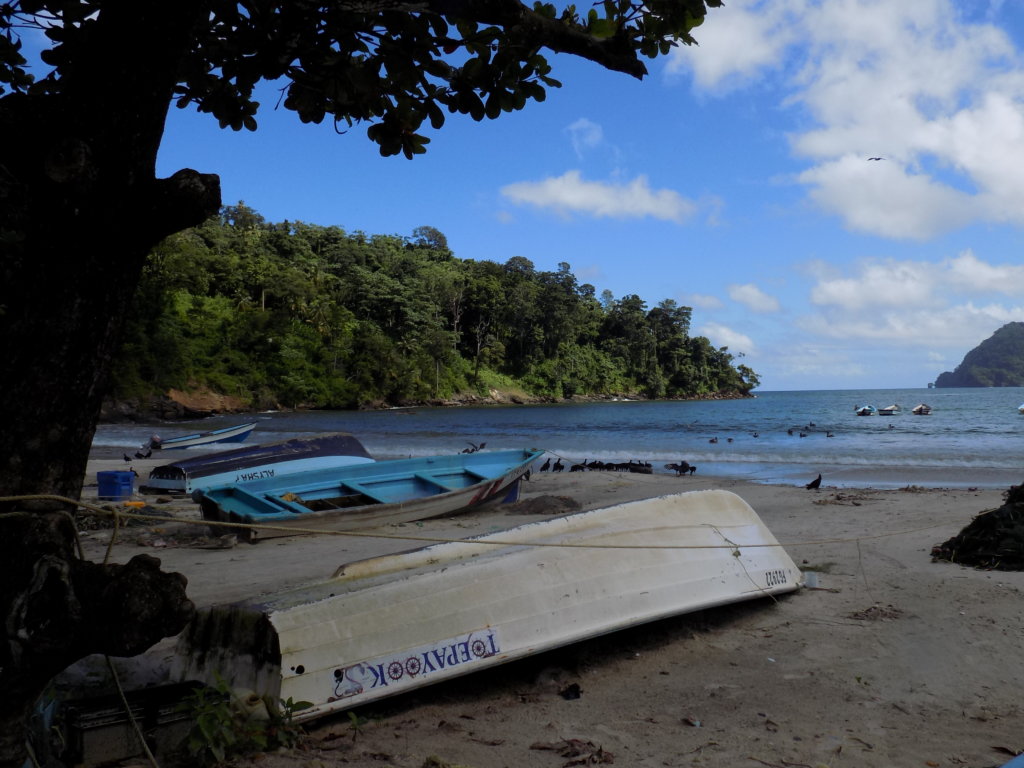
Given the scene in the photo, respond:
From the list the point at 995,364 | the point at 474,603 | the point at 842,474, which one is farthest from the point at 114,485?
the point at 995,364

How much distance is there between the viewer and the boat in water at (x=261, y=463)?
11.5 metres

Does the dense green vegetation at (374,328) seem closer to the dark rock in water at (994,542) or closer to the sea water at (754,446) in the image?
the sea water at (754,446)

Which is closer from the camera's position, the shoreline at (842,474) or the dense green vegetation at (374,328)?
the shoreline at (842,474)

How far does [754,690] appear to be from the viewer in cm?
377

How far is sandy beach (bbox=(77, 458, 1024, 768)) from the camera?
3043mm

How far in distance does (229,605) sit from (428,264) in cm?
8832

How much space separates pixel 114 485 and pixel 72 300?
413 inches

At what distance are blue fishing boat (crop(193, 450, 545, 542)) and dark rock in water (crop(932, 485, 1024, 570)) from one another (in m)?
5.75

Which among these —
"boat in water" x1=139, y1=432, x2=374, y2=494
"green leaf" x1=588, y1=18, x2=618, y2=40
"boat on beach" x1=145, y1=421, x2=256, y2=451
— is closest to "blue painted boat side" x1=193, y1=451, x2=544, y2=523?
"boat in water" x1=139, y1=432, x2=374, y2=494

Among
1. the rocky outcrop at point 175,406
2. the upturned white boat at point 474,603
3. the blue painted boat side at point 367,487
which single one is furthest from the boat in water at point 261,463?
the rocky outcrop at point 175,406

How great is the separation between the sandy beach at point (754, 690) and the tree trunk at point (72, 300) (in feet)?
3.40

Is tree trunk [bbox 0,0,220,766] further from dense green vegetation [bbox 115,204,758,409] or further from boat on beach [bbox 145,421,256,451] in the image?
dense green vegetation [bbox 115,204,758,409]

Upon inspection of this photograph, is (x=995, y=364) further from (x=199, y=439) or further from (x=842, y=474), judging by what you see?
(x=199, y=439)

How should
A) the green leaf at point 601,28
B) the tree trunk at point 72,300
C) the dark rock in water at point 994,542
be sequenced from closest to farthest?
the tree trunk at point 72,300 → the green leaf at point 601,28 → the dark rock in water at point 994,542
